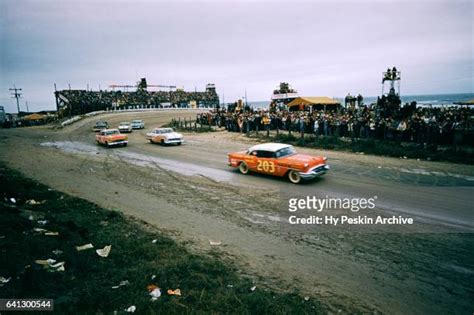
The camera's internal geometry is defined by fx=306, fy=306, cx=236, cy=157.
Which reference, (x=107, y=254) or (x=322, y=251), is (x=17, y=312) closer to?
(x=107, y=254)

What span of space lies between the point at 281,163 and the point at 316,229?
4505 mm

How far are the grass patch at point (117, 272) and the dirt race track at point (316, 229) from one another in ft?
1.92

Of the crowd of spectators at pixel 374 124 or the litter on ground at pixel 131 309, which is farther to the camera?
the crowd of spectators at pixel 374 124

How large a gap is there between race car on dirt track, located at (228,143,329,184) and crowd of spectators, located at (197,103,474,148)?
8.21 meters

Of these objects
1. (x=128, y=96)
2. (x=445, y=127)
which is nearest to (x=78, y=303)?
(x=445, y=127)

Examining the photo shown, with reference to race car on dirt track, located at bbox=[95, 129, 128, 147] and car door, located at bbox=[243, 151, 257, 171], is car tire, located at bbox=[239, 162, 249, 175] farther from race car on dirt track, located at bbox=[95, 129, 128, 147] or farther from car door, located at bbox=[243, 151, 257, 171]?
race car on dirt track, located at bbox=[95, 129, 128, 147]

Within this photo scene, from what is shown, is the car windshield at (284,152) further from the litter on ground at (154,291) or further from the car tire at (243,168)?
the litter on ground at (154,291)

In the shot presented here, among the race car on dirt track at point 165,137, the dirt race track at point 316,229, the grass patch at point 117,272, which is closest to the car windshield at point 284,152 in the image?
the dirt race track at point 316,229

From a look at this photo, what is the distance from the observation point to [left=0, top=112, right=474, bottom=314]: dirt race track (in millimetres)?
5668

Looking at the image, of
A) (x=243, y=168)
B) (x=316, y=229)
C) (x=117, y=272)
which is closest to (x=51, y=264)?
(x=117, y=272)

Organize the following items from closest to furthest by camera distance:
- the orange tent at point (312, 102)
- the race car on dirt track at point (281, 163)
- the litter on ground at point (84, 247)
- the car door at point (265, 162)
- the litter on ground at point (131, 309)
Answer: the litter on ground at point (131, 309) < the litter on ground at point (84, 247) < the race car on dirt track at point (281, 163) < the car door at point (265, 162) < the orange tent at point (312, 102)

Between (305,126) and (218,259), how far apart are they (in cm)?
1871

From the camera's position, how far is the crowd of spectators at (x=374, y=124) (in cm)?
1714

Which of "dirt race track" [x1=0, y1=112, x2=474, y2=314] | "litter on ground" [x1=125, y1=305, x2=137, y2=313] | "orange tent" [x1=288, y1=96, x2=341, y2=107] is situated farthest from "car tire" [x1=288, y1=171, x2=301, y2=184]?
"orange tent" [x1=288, y1=96, x2=341, y2=107]
